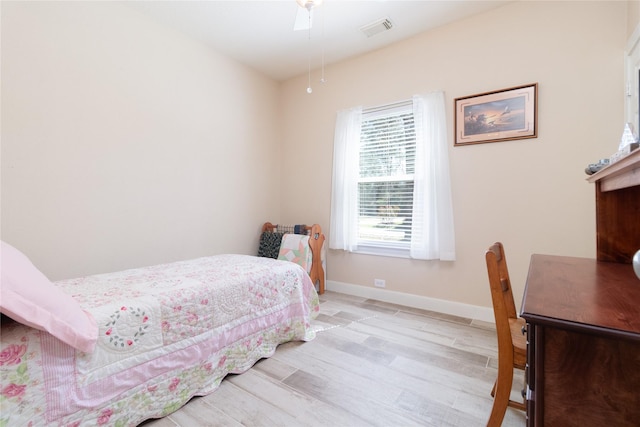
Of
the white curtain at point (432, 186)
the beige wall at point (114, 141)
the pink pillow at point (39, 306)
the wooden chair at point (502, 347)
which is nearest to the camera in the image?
the pink pillow at point (39, 306)

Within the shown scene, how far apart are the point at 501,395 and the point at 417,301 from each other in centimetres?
181

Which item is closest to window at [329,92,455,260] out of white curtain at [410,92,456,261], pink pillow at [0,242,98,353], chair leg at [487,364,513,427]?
white curtain at [410,92,456,261]

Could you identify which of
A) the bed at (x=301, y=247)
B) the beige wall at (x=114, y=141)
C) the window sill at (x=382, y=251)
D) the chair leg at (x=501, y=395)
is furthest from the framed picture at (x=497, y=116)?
the beige wall at (x=114, y=141)

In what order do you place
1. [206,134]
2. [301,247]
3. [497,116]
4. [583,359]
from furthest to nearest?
[301,247] < [206,134] < [497,116] < [583,359]

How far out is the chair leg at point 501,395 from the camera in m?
1.22

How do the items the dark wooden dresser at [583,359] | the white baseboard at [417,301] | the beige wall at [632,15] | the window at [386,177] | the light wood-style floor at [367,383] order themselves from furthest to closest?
the window at [386,177]
the white baseboard at [417,301]
the beige wall at [632,15]
the light wood-style floor at [367,383]
the dark wooden dresser at [583,359]

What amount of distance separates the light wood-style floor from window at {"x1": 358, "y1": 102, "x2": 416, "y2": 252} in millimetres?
1056

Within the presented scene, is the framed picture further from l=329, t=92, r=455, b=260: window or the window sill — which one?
the window sill

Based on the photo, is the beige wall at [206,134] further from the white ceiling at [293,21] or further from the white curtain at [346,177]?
the white curtain at [346,177]

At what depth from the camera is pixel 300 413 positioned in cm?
146

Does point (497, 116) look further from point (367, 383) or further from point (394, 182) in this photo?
point (367, 383)

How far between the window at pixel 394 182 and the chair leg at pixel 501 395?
1.66 meters

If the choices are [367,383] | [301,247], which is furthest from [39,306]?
[301,247]

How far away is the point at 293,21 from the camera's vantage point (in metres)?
2.74
